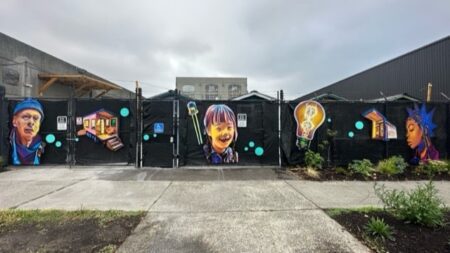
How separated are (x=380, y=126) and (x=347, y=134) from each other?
99 cm

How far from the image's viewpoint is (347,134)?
24.7ft

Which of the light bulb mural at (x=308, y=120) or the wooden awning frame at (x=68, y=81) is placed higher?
the wooden awning frame at (x=68, y=81)

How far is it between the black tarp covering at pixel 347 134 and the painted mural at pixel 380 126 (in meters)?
0.10

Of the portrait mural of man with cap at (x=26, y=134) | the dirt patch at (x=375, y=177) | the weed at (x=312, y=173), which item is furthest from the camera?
the portrait mural of man with cap at (x=26, y=134)

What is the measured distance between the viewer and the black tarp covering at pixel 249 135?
7477 millimetres

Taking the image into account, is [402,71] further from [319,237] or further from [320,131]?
[319,237]

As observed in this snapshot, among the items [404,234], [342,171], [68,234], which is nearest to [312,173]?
[342,171]

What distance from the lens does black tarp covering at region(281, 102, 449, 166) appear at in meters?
7.49

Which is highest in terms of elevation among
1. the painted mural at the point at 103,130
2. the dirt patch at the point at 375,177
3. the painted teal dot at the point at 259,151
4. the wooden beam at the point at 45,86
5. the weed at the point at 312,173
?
the wooden beam at the point at 45,86

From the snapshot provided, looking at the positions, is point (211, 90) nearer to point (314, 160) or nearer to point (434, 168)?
point (314, 160)

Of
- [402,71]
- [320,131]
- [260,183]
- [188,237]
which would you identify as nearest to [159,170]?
[260,183]

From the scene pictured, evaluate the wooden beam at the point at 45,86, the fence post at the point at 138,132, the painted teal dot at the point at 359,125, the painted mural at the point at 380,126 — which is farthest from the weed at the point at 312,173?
the wooden beam at the point at 45,86

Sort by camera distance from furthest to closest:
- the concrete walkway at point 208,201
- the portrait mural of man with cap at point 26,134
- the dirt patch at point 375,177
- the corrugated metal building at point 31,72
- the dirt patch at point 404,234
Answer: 1. the corrugated metal building at point 31,72
2. the portrait mural of man with cap at point 26,134
3. the dirt patch at point 375,177
4. the concrete walkway at point 208,201
5. the dirt patch at point 404,234

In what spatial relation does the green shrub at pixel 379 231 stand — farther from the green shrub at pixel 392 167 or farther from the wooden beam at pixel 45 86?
the wooden beam at pixel 45 86
